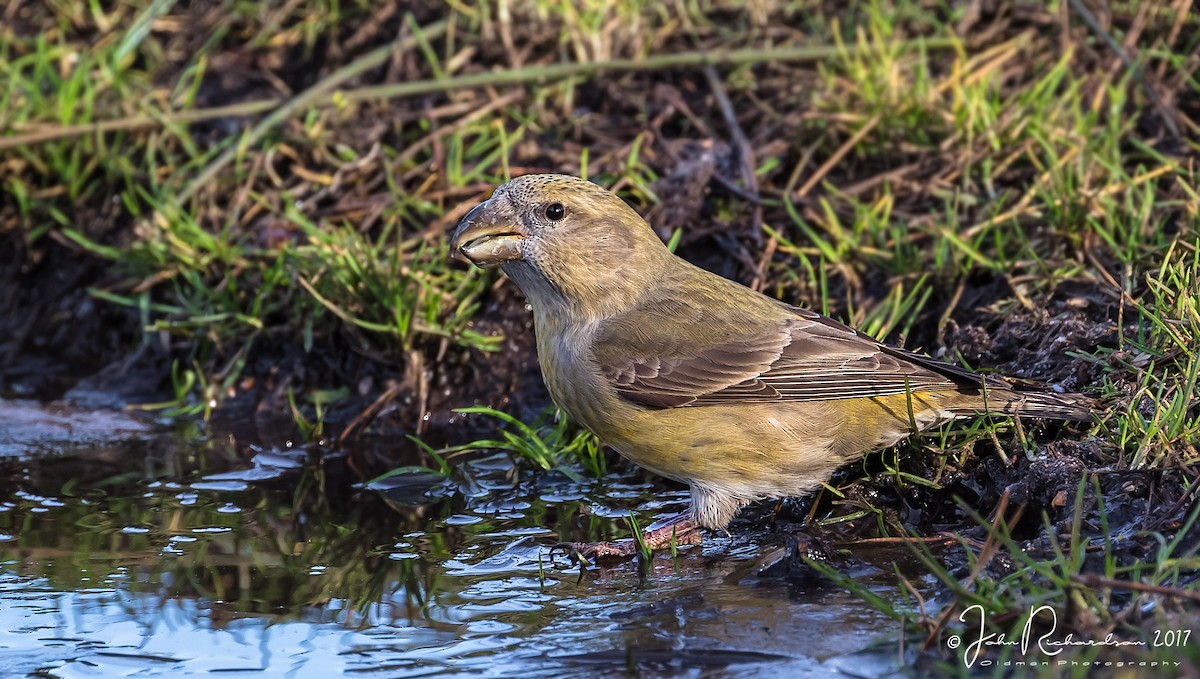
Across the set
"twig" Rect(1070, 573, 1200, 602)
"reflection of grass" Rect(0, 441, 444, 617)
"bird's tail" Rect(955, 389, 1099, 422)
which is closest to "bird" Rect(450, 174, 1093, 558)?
"bird's tail" Rect(955, 389, 1099, 422)

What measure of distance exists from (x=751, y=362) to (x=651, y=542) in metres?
0.79

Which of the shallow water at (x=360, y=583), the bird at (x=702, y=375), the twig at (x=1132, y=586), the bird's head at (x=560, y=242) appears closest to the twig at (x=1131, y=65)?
the bird at (x=702, y=375)

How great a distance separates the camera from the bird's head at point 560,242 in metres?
5.09

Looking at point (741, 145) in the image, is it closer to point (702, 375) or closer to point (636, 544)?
point (702, 375)

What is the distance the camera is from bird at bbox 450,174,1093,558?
4773 millimetres

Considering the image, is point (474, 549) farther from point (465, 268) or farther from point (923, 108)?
point (923, 108)

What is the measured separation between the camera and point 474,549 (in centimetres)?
469

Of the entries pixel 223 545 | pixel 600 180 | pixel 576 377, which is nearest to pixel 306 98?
pixel 600 180

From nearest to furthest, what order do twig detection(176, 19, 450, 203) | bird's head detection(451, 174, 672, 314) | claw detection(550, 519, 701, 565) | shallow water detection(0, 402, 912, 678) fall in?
shallow water detection(0, 402, 912, 678) < claw detection(550, 519, 701, 565) < bird's head detection(451, 174, 672, 314) < twig detection(176, 19, 450, 203)

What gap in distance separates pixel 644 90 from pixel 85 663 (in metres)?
4.81

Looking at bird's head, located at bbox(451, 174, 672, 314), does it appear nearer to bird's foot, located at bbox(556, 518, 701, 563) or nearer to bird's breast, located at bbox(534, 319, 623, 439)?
bird's breast, located at bbox(534, 319, 623, 439)

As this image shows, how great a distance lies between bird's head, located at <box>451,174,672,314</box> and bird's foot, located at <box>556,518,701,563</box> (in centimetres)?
95

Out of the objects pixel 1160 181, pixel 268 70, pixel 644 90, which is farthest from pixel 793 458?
pixel 268 70

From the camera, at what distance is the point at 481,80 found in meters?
7.28
